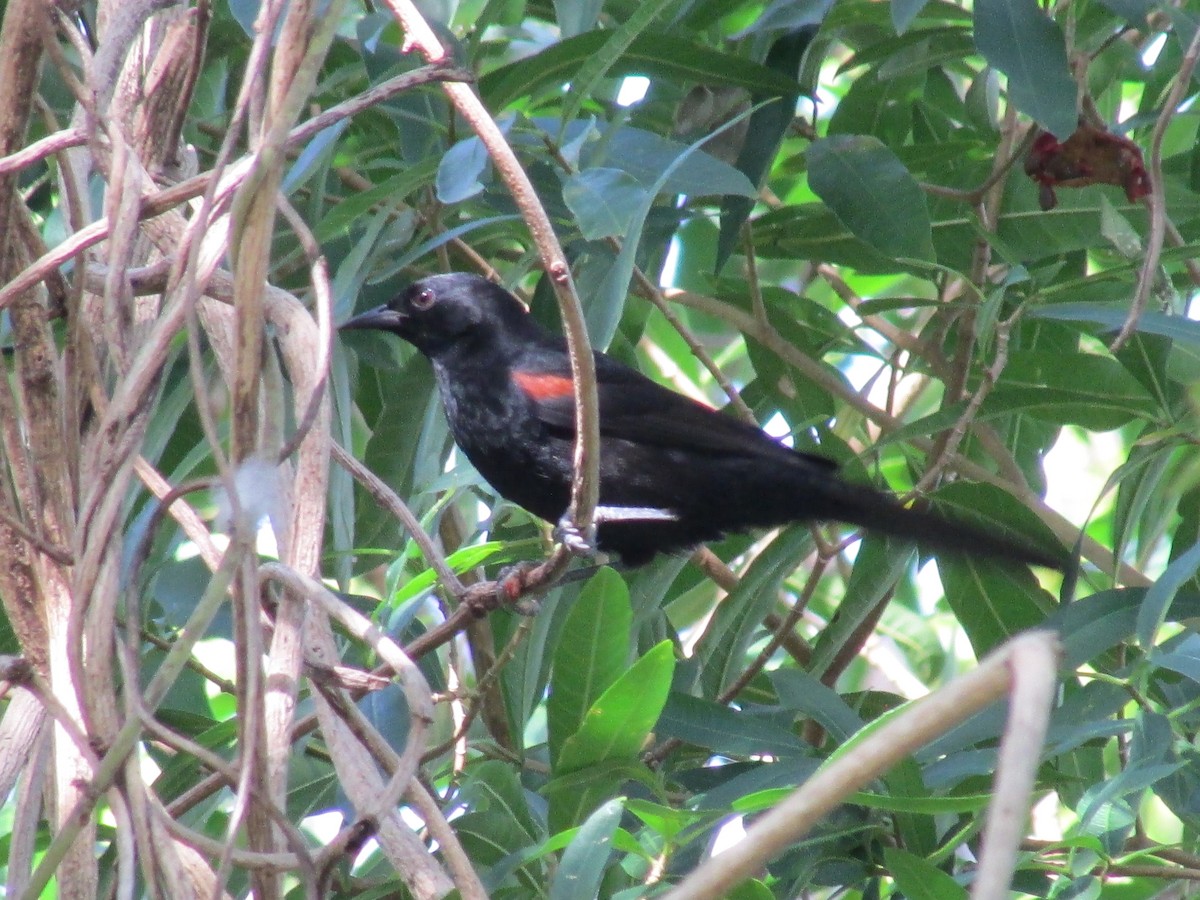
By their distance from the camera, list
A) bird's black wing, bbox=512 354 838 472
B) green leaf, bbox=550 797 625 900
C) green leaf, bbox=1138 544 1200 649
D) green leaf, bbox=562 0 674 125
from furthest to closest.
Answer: bird's black wing, bbox=512 354 838 472 < green leaf, bbox=562 0 674 125 < green leaf, bbox=1138 544 1200 649 < green leaf, bbox=550 797 625 900

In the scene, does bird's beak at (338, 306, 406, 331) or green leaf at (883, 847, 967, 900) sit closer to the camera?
green leaf at (883, 847, 967, 900)

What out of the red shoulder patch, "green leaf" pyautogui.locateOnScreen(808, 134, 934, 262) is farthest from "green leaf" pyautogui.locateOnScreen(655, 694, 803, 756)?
the red shoulder patch

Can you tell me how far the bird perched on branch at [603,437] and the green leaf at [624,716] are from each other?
1.26 m

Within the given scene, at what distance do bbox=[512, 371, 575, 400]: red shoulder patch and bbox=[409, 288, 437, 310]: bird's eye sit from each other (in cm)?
31

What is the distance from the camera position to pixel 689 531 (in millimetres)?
3963

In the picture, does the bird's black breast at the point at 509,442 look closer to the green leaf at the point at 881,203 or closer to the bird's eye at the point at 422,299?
the bird's eye at the point at 422,299

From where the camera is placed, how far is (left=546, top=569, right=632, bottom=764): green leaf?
262 cm

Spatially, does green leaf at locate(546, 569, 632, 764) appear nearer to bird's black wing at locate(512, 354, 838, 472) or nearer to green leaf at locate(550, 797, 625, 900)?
green leaf at locate(550, 797, 625, 900)

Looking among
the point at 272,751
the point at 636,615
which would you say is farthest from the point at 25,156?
the point at 636,615

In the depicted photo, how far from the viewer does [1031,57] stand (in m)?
3.18

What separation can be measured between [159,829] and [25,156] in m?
0.89

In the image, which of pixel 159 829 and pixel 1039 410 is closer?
pixel 159 829

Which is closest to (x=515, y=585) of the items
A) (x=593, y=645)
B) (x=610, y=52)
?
(x=593, y=645)

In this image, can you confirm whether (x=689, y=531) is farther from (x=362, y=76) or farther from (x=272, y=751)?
(x=272, y=751)
